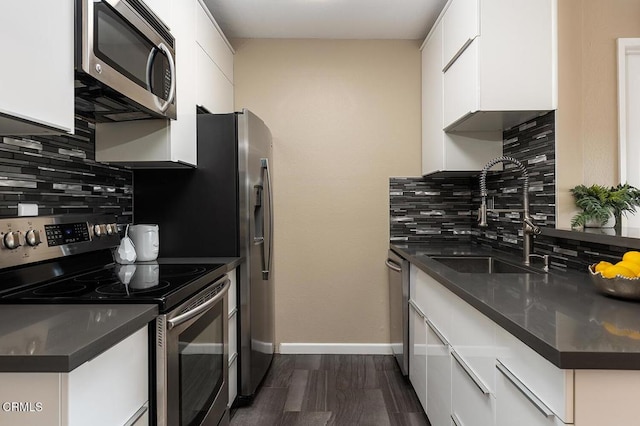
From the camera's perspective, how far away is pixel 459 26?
7.77 feet

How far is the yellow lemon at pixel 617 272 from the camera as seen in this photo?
1.29 meters

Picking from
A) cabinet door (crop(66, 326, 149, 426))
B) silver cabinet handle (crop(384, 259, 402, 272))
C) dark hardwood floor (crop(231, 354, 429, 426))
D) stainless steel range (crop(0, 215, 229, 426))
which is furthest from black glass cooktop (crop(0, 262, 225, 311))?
silver cabinet handle (crop(384, 259, 402, 272))

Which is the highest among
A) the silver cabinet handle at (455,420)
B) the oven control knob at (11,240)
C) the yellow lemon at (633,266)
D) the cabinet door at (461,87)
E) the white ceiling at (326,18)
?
the white ceiling at (326,18)

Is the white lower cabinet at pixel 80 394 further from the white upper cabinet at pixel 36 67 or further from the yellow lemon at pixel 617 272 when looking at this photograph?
the yellow lemon at pixel 617 272

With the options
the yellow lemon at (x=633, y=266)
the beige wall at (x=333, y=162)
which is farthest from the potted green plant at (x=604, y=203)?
the beige wall at (x=333, y=162)

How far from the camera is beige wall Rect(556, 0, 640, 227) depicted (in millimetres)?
2023

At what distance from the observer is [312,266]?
3.38 metres

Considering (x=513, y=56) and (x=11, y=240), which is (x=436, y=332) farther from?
(x=11, y=240)

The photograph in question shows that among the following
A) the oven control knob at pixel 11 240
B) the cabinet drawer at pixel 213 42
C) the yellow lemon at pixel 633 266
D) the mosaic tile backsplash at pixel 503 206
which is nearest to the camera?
the yellow lemon at pixel 633 266

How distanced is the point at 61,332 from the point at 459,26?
2.32 m

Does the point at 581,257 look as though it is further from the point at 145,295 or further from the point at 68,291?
the point at 68,291

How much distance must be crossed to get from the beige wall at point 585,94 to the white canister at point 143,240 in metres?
2.02

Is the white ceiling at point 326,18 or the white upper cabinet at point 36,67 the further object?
the white ceiling at point 326,18

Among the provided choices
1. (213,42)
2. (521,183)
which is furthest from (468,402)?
A: (213,42)
